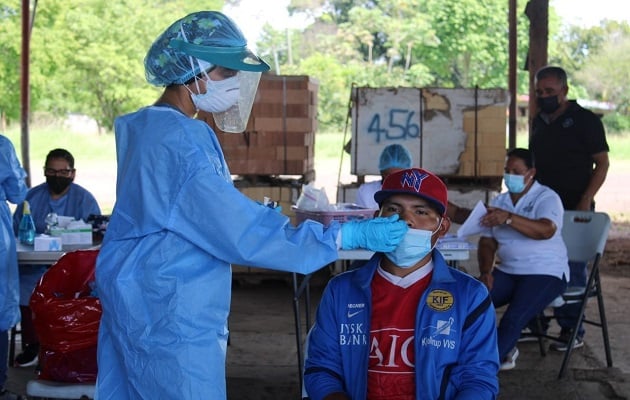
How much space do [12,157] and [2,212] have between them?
338 mm

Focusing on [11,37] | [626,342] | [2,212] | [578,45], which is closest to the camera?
[2,212]

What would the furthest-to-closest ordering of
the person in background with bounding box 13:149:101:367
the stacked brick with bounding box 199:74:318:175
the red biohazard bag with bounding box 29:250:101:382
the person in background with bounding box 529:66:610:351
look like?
1. the stacked brick with bounding box 199:74:318:175
2. the person in background with bounding box 529:66:610:351
3. the person in background with bounding box 13:149:101:367
4. the red biohazard bag with bounding box 29:250:101:382

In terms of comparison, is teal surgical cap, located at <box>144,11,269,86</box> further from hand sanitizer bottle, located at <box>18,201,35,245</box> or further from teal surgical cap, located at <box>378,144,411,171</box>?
teal surgical cap, located at <box>378,144,411,171</box>

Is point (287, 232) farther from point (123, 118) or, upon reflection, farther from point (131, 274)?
point (123, 118)

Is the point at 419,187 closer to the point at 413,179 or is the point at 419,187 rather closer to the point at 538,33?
the point at 413,179

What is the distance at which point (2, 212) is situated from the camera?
16.3 ft

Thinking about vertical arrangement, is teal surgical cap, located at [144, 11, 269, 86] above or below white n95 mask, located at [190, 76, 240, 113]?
above

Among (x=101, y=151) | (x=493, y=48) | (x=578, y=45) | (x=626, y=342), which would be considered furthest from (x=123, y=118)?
(x=578, y=45)

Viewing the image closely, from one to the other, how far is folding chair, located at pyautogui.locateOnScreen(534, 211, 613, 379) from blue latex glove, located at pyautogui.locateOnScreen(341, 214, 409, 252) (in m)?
3.20

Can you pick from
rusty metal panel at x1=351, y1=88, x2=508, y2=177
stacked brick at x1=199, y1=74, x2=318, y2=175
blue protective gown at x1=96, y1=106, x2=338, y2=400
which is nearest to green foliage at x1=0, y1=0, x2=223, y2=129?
stacked brick at x1=199, y1=74, x2=318, y2=175

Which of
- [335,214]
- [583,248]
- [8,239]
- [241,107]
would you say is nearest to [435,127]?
[583,248]

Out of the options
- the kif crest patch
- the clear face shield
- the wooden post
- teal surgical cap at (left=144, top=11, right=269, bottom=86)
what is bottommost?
the kif crest patch

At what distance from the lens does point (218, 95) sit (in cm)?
277

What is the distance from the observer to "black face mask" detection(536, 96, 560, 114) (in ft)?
20.4
